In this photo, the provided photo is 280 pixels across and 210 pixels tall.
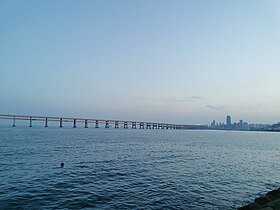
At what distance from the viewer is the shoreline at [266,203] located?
1036cm

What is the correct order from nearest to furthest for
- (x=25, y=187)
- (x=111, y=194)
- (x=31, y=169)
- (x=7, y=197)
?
(x=7, y=197) → (x=111, y=194) → (x=25, y=187) → (x=31, y=169)

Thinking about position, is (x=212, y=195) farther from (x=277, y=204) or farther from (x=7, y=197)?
(x=7, y=197)

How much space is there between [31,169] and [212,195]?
58.1 ft

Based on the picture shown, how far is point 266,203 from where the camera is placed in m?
12.8

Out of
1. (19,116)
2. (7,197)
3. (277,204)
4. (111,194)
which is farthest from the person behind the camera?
(19,116)

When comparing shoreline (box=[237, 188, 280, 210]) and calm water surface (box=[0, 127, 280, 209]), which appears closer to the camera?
shoreline (box=[237, 188, 280, 210])

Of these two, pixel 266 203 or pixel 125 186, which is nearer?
pixel 266 203

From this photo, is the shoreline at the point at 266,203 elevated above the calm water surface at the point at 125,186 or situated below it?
above

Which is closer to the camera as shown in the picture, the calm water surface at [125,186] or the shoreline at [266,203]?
the shoreline at [266,203]

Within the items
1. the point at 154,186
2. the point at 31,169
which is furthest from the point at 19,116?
the point at 154,186

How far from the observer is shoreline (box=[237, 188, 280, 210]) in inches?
408

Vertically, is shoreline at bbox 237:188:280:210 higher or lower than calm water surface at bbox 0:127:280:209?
higher

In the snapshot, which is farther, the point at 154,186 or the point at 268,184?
the point at 268,184

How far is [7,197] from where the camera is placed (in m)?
14.5
